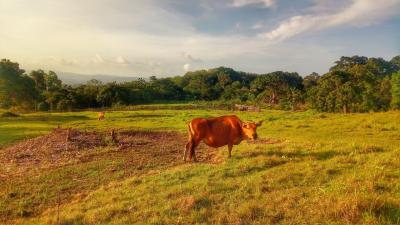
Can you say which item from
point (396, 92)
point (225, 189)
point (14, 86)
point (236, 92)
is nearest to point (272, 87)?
point (236, 92)

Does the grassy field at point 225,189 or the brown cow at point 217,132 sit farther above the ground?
the brown cow at point 217,132

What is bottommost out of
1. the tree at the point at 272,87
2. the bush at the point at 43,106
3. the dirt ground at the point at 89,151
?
the dirt ground at the point at 89,151

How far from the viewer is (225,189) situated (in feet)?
29.0

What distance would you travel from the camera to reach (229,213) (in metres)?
7.13

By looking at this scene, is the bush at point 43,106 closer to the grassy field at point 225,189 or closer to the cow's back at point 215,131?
the grassy field at point 225,189

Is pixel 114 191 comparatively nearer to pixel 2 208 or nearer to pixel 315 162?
pixel 2 208

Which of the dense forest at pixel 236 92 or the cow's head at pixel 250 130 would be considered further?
the dense forest at pixel 236 92

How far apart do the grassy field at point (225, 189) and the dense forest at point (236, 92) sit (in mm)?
42220

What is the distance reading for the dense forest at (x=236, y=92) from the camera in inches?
2046

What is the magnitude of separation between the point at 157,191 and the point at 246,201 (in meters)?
2.72

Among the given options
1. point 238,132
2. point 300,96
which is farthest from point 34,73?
point 238,132

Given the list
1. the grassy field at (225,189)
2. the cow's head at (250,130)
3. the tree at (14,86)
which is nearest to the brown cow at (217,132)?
the cow's head at (250,130)

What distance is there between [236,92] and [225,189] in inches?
3755

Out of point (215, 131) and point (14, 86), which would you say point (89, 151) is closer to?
point (215, 131)
